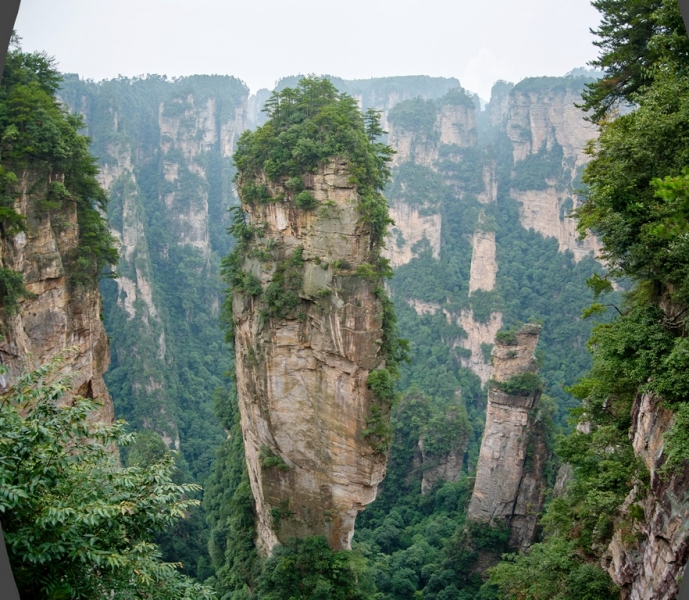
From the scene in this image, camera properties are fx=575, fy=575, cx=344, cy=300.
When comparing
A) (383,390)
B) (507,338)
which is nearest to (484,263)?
(507,338)

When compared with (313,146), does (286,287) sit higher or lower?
lower

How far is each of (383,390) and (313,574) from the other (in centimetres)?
600

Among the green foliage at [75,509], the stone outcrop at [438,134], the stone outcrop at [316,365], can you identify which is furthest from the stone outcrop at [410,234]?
the green foliage at [75,509]

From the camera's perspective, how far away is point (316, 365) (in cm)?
1777

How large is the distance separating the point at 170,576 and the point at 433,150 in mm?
74749

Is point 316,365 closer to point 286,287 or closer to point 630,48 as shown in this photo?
point 286,287

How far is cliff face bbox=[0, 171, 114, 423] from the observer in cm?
1371

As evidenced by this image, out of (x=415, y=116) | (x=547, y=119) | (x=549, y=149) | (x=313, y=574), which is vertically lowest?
(x=313, y=574)

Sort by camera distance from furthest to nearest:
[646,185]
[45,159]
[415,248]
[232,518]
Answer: [415,248] → [232,518] → [45,159] → [646,185]

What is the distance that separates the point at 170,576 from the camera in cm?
661

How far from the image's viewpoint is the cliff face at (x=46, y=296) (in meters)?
13.7

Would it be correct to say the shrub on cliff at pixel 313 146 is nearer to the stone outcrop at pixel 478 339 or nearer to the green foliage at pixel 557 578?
the green foliage at pixel 557 578

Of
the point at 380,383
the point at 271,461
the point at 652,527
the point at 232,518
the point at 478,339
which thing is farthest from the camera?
the point at 478,339

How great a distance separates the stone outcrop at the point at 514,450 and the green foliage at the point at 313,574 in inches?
394
